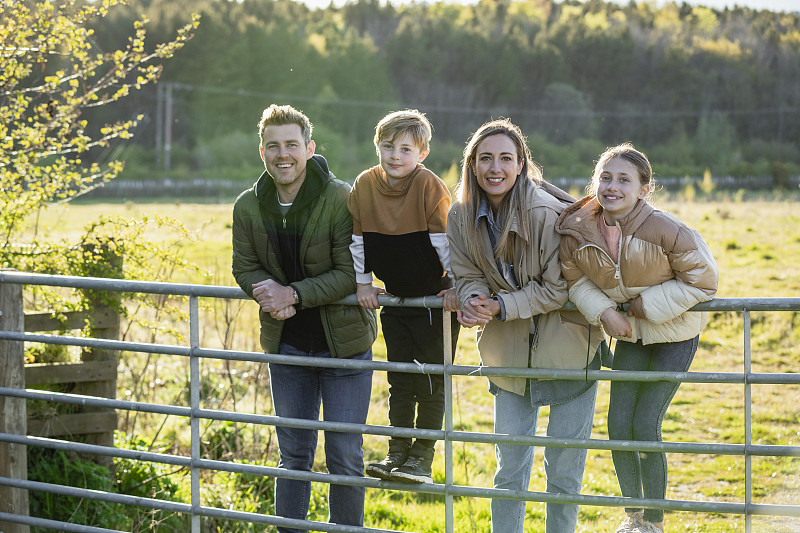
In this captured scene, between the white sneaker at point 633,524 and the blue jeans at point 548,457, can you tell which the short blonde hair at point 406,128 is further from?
the white sneaker at point 633,524

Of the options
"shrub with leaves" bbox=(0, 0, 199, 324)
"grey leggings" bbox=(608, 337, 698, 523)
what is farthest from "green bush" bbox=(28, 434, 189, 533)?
"grey leggings" bbox=(608, 337, 698, 523)

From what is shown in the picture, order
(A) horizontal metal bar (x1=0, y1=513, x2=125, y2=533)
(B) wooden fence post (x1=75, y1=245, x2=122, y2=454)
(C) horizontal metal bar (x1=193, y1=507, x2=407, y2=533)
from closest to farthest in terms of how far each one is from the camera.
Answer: (C) horizontal metal bar (x1=193, y1=507, x2=407, y2=533) < (A) horizontal metal bar (x1=0, y1=513, x2=125, y2=533) < (B) wooden fence post (x1=75, y1=245, x2=122, y2=454)

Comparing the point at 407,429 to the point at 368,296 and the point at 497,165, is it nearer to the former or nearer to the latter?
the point at 368,296

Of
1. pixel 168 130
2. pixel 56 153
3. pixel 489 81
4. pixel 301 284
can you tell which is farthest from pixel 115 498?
pixel 489 81

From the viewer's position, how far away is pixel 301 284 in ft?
10.4

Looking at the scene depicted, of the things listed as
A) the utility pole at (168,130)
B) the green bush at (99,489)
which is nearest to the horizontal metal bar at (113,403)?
the green bush at (99,489)

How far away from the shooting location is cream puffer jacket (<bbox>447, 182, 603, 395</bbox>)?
9.59 ft

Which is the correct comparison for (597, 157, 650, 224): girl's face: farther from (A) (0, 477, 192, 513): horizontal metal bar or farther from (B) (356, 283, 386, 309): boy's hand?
(A) (0, 477, 192, 513): horizontal metal bar

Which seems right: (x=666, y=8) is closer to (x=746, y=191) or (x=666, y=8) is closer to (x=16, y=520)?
(x=746, y=191)

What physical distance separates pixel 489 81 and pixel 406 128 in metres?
57.0

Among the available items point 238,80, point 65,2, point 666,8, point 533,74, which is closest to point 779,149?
point 666,8

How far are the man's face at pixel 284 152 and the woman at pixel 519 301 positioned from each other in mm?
647

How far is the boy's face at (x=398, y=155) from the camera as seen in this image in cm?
318

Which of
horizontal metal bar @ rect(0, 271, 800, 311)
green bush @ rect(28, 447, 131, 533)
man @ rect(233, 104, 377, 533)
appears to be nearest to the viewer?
horizontal metal bar @ rect(0, 271, 800, 311)
